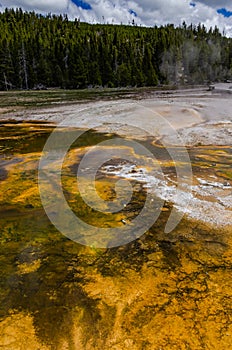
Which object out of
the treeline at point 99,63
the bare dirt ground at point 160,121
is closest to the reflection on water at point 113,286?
the bare dirt ground at point 160,121

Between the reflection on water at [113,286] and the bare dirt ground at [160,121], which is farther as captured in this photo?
the bare dirt ground at [160,121]

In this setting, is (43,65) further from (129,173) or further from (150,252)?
(150,252)

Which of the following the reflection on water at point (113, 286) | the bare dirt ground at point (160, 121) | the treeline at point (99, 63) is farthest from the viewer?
the treeline at point (99, 63)

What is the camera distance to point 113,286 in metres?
4.13

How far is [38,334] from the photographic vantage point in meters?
3.37

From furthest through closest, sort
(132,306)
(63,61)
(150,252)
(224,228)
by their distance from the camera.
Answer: (63,61), (224,228), (150,252), (132,306)

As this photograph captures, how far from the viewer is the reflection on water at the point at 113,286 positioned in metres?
3.37

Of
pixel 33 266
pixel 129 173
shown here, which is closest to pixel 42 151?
pixel 129 173

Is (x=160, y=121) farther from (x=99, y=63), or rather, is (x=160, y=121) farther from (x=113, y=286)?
(x=99, y=63)

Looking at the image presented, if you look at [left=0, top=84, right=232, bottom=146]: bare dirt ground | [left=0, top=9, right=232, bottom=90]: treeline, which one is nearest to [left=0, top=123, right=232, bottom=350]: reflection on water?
[left=0, top=84, right=232, bottom=146]: bare dirt ground

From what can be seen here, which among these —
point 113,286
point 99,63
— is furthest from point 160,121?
point 99,63

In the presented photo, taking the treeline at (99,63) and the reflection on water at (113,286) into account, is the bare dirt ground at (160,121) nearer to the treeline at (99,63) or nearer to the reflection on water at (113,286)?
the reflection on water at (113,286)

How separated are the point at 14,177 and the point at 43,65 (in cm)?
5148

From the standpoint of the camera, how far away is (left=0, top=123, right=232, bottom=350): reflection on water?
337 centimetres
